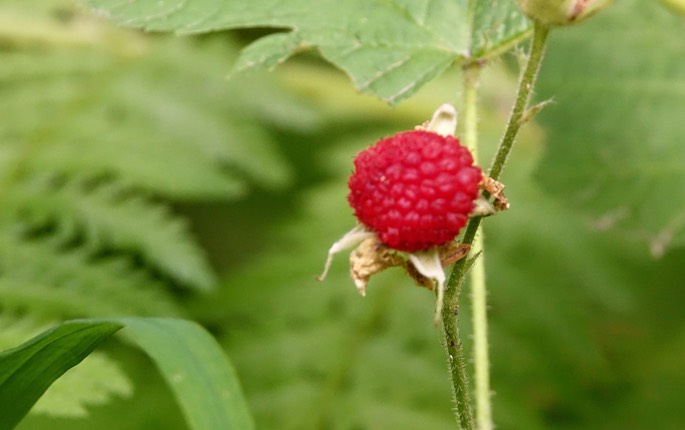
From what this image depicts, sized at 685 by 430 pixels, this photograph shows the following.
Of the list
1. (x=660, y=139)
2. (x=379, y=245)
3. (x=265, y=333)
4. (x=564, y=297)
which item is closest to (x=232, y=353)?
(x=265, y=333)

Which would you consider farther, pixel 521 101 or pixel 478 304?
pixel 478 304

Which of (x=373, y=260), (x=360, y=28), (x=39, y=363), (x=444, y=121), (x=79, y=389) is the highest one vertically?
(x=360, y=28)

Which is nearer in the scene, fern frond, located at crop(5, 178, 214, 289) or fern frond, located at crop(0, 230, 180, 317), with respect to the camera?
fern frond, located at crop(0, 230, 180, 317)

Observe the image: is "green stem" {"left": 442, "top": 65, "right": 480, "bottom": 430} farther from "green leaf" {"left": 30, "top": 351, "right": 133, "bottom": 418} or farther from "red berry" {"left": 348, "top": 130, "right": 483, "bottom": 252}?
"green leaf" {"left": 30, "top": 351, "right": 133, "bottom": 418}

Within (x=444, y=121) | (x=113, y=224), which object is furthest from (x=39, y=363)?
(x=113, y=224)

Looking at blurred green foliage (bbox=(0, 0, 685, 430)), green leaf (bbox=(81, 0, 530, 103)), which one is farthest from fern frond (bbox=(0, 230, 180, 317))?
green leaf (bbox=(81, 0, 530, 103))

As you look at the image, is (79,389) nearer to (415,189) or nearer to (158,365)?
(158,365)

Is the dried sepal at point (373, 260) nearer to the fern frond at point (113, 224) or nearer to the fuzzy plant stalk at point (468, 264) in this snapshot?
the fuzzy plant stalk at point (468, 264)
